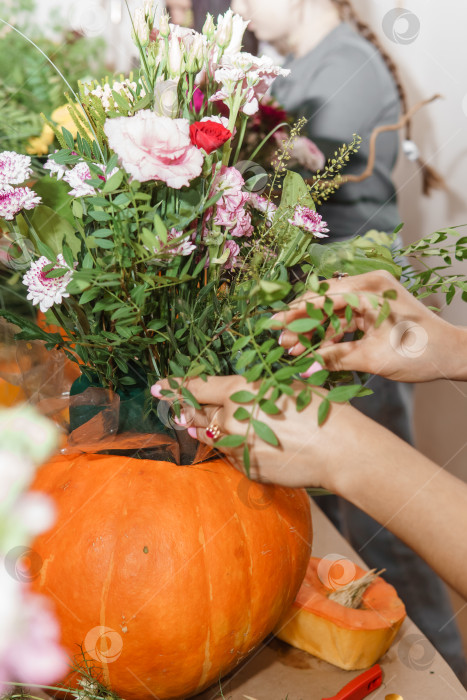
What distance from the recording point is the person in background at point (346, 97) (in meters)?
1.56

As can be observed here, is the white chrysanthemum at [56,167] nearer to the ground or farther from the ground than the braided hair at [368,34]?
nearer to the ground

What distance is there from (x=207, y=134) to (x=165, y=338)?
0.60 ft

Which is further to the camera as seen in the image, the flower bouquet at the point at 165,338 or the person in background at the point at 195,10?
the person in background at the point at 195,10

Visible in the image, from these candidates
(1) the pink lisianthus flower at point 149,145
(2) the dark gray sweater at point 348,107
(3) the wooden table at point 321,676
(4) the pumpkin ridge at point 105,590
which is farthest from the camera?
(2) the dark gray sweater at point 348,107

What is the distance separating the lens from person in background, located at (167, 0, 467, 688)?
1.56 meters

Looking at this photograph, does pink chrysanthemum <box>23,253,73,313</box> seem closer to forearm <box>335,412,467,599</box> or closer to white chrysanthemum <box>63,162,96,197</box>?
white chrysanthemum <box>63,162,96,197</box>

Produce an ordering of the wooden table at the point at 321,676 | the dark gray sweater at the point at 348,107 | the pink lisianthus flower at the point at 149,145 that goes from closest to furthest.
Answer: the pink lisianthus flower at the point at 149,145, the wooden table at the point at 321,676, the dark gray sweater at the point at 348,107

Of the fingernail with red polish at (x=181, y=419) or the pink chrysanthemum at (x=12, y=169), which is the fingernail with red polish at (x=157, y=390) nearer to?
the fingernail with red polish at (x=181, y=419)

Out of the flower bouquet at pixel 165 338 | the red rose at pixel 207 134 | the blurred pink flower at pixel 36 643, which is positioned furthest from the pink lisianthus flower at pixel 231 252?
the blurred pink flower at pixel 36 643

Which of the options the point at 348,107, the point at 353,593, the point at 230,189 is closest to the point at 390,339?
the point at 230,189

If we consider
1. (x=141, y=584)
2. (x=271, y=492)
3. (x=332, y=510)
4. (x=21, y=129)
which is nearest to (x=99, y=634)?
(x=141, y=584)

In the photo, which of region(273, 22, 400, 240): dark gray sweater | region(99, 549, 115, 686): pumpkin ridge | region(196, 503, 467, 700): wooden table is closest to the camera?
region(99, 549, 115, 686): pumpkin ridge

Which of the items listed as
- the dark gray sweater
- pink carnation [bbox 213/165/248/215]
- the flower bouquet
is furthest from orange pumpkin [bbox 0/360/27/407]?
the dark gray sweater

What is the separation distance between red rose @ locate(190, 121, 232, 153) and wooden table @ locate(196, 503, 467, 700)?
0.56 meters
